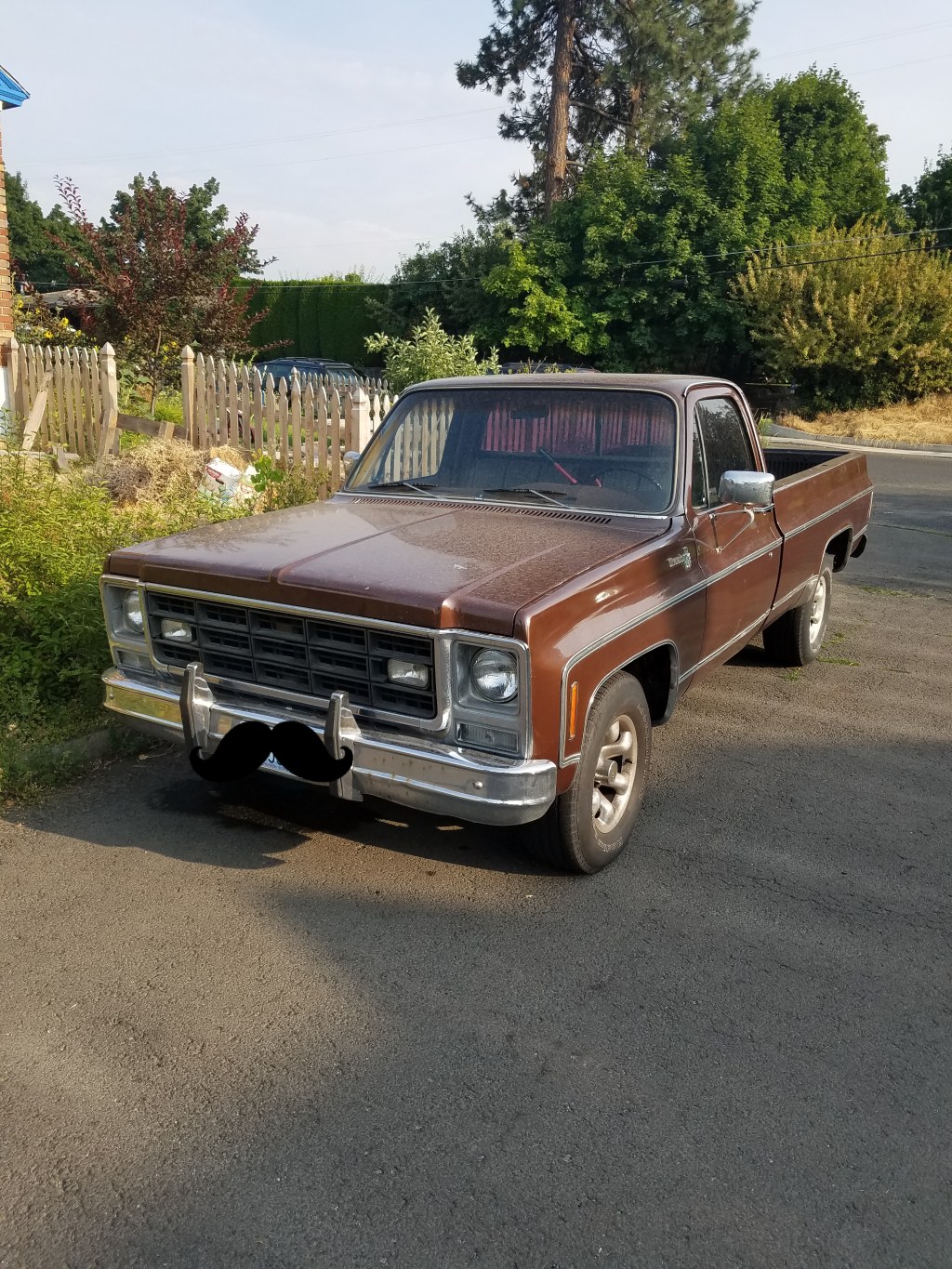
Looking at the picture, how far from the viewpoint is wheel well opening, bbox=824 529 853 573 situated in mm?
7102

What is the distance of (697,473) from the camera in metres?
4.69

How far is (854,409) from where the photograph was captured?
29.6 meters

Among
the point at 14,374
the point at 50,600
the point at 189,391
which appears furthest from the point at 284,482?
the point at 14,374

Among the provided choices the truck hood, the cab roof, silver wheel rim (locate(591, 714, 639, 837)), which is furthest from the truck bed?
silver wheel rim (locate(591, 714, 639, 837))

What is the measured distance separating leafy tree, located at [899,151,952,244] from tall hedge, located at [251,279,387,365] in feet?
66.8

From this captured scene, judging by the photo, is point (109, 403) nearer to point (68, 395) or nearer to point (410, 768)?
point (68, 395)

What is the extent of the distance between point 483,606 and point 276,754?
950mm

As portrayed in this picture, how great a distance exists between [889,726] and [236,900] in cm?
372

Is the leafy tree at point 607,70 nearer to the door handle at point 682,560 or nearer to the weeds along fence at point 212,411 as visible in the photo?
the weeds along fence at point 212,411

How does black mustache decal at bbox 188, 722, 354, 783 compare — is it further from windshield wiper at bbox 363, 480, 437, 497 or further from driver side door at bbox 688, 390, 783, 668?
driver side door at bbox 688, 390, 783, 668

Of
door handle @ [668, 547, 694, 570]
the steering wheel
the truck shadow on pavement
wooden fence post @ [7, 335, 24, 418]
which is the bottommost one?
the truck shadow on pavement

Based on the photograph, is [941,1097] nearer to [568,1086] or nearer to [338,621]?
[568,1086]

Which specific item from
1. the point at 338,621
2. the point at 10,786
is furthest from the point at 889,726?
the point at 10,786

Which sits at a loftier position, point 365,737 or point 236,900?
point 365,737
